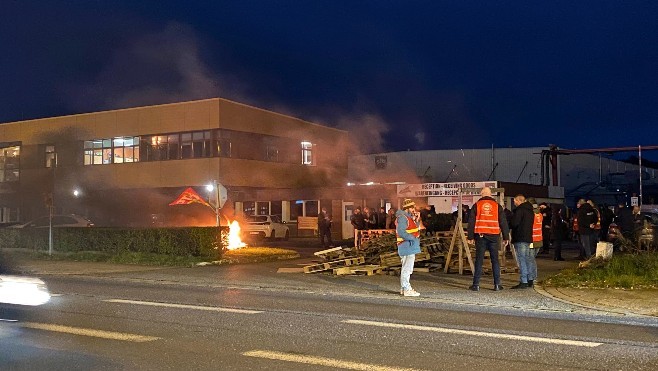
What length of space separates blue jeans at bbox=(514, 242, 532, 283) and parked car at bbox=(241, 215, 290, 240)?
68.7 ft

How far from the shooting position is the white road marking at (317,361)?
7.27 meters

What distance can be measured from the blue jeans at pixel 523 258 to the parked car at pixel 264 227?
2094 cm

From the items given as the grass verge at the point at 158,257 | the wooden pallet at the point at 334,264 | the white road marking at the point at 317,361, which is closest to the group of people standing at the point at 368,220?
the grass verge at the point at 158,257

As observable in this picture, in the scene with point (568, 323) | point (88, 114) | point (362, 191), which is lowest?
point (568, 323)

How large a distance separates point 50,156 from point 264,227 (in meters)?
18.8

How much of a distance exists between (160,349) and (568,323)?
551 cm

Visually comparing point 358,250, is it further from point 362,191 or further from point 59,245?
point 362,191

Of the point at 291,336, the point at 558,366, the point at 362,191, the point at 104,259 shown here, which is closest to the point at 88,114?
the point at 362,191

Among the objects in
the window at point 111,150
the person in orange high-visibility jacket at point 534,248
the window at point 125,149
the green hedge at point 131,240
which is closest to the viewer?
the person in orange high-visibility jacket at point 534,248

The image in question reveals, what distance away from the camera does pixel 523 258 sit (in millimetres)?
13922

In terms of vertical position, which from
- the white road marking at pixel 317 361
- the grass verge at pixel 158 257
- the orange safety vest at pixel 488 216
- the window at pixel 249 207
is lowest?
the white road marking at pixel 317 361

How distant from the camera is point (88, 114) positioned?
4466 centimetres

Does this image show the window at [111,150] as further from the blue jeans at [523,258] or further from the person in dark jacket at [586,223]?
the blue jeans at [523,258]

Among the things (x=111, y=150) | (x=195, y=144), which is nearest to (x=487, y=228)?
(x=195, y=144)
